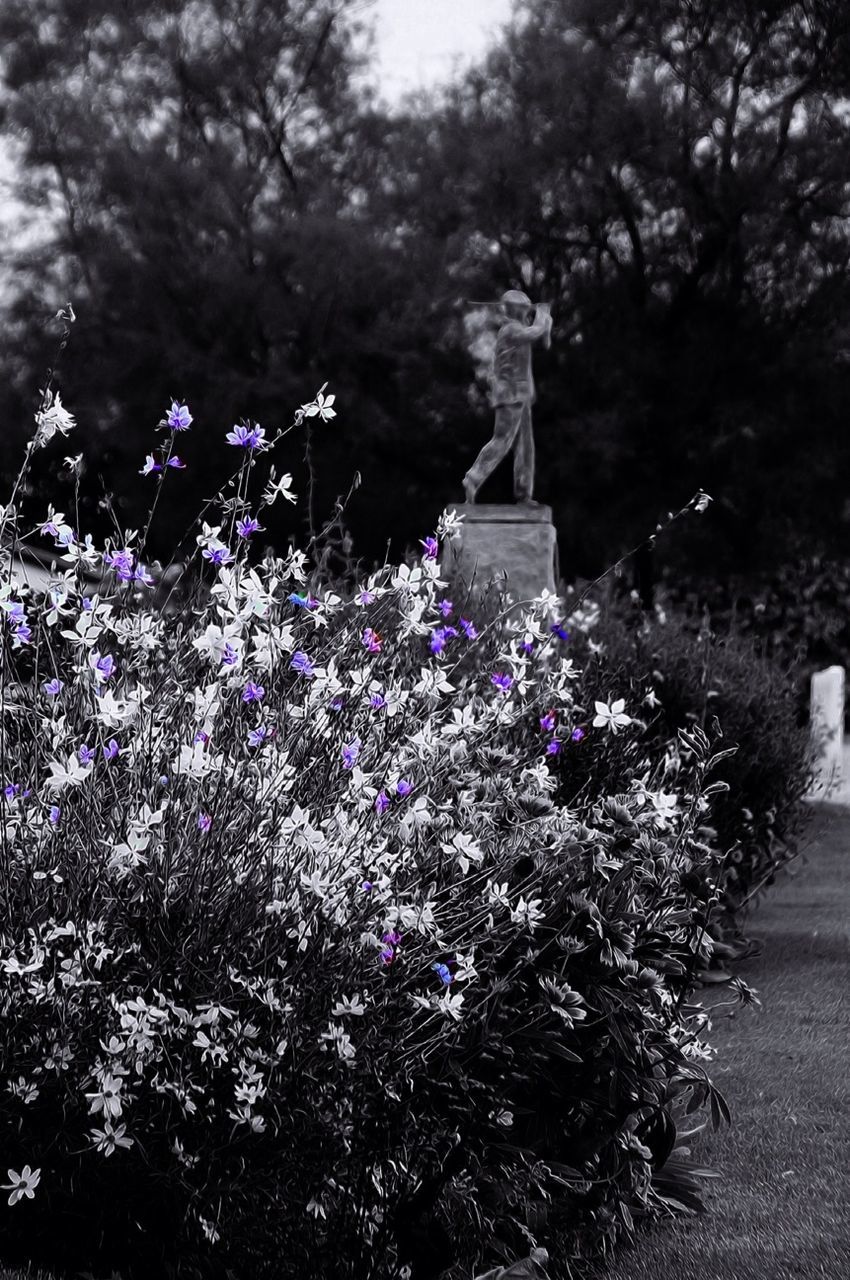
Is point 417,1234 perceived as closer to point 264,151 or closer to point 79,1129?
point 79,1129

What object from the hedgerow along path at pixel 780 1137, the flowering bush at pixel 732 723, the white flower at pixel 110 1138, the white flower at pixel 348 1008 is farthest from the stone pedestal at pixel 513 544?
the white flower at pixel 110 1138

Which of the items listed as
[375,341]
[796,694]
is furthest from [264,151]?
[796,694]

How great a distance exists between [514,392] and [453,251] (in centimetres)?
1203

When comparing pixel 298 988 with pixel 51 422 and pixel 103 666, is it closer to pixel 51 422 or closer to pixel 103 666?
pixel 103 666

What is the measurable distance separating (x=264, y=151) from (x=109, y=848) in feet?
75.4

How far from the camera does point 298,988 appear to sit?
2781 millimetres

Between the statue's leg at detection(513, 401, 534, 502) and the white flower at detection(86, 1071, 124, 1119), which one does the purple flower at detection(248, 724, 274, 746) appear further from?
the statue's leg at detection(513, 401, 534, 502)

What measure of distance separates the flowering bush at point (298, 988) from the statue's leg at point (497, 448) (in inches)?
249

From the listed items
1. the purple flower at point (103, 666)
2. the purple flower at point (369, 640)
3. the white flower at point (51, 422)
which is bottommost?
the purple flower at point (103, 666)

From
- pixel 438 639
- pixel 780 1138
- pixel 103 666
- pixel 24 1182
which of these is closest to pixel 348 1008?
pixel 24 1182

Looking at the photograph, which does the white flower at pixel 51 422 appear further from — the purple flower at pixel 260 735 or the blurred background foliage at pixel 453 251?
the blurred background foliage at pixel 453 251

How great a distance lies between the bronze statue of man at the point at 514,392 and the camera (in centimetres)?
968

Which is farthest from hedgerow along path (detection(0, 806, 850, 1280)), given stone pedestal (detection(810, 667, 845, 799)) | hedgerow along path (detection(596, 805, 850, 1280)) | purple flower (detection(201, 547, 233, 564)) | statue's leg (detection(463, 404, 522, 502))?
stone pedestal (detection(810, 667, 845, 799))

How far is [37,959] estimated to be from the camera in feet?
8.27
